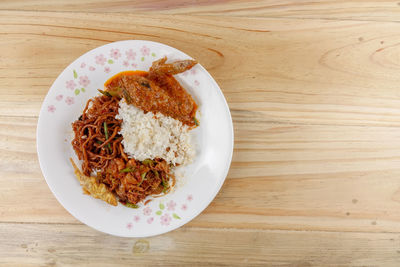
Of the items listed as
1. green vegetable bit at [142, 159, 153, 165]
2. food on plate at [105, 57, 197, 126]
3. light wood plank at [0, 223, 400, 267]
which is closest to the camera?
Answer: food on plate at [105, 57, 197, 126]

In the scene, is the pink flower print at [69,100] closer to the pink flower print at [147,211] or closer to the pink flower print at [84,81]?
the pink flower print at [84,81]

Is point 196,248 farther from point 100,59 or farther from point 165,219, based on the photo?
point 100,59

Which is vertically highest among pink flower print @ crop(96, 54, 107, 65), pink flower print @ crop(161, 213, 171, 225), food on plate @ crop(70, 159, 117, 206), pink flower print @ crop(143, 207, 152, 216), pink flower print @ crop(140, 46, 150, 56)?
pink flower print @ crop(140, 46, 150, 56)

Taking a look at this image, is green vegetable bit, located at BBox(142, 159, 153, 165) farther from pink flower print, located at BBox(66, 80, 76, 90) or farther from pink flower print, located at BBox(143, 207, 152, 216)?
pink flower print, located at BBox(66, 80, 76, 90)

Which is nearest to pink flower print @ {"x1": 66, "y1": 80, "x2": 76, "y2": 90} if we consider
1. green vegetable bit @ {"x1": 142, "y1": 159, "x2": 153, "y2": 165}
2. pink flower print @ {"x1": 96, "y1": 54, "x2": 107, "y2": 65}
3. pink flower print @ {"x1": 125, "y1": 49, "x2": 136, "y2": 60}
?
pink flower print @ {"x1": 96, "y1": 54, "x2": 107, "y2": 65}

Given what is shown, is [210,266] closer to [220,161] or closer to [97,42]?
[220,161]

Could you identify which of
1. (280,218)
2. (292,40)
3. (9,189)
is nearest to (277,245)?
(280,218)

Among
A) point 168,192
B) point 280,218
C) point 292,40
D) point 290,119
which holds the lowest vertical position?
point 280,218
